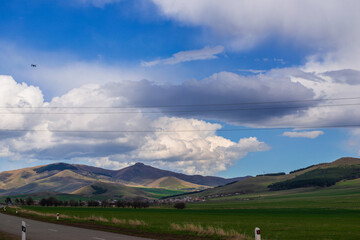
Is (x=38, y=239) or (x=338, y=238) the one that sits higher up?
(x=38, y=239)

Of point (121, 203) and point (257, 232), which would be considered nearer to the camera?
point (257, 232)

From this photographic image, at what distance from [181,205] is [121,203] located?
33864 mm

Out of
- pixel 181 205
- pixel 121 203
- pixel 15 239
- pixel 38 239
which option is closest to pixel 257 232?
pixel 38 239

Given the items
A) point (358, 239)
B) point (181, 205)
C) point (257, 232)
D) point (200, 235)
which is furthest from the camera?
point (181, 205)

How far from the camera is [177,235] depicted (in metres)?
31.8

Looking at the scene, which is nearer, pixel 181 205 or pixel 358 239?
pixel 358 239

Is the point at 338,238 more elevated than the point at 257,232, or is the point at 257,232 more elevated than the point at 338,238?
the point at 257,232

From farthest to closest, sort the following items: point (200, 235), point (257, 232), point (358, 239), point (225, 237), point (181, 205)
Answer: point (181, 205) < point (358, 239) < point (200, 235) < point (225, 237) < point (257, 232)

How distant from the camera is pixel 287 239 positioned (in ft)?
107

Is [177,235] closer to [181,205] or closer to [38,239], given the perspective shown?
[38,239]

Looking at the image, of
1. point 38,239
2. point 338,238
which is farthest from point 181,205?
point 38,239

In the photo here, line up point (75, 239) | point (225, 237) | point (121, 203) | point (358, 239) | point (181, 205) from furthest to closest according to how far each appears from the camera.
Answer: point (121, 203), point (181, 205), point (358, 239), point (225, 237), point (75, 239)

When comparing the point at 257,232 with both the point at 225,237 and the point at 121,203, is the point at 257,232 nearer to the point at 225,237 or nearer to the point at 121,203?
the point at 225,237

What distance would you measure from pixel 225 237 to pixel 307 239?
8.74 m
